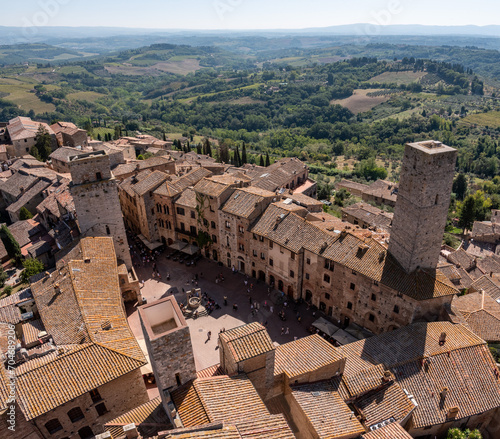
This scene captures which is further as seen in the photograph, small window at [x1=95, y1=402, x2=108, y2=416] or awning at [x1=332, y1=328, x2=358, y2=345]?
awning at [x1=332, y1=328, x2=358, y2=345]

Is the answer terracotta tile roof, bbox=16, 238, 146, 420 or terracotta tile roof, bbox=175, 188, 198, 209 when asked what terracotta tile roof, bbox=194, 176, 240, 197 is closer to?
terracotta tile roof, bbox=175, 188, 198, 209

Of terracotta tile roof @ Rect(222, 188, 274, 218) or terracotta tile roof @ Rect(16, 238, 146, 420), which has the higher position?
terracotta tile roof @ Rect(222, 188, 274, 218)

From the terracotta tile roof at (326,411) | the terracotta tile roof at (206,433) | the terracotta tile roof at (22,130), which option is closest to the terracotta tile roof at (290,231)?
the terracotta tile roof at (326,411)

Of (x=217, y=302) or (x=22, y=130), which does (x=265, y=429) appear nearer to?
(x=217, y=302)

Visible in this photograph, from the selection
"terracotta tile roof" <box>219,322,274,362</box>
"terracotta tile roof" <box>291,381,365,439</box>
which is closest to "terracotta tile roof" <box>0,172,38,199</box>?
"terracotta tile roof" <box>219,322,274,362</box>

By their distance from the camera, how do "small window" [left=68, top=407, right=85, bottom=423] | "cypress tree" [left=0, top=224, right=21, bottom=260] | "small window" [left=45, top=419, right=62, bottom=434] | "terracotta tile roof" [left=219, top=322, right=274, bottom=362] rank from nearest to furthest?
1. "terracotta tile roof" [left=219, top=322, right=274, bottom=362]
2. "small window" [left=45, top=419, right=62, bottom=434]
3. "small window" [left=68, top=407, right=85, bottom=423]
4. "cypress tree" [left=0, top=224, right=21, bottom=260]

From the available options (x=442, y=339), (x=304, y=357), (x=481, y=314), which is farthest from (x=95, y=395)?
(x=481, y=314)
